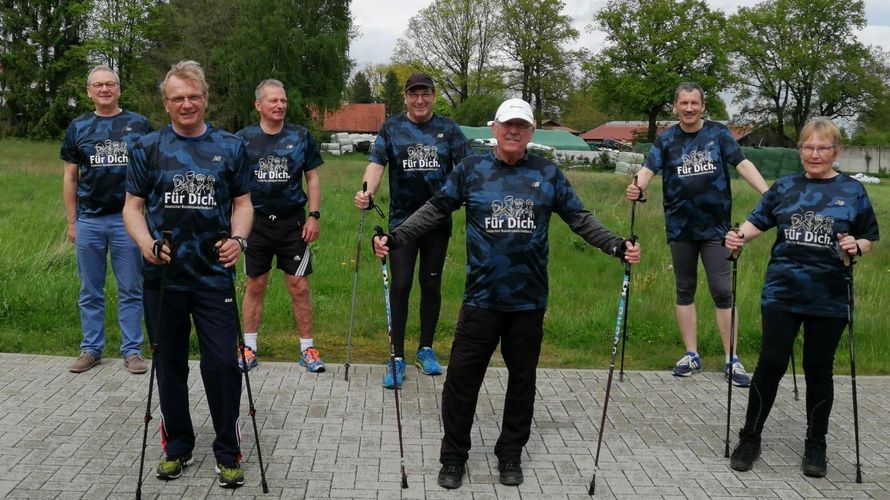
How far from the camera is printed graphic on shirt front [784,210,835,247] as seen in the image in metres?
4.85

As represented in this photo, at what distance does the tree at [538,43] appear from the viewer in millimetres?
66062

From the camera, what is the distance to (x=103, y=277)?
6.63m

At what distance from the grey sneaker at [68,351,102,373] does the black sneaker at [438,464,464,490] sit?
11.0 feet

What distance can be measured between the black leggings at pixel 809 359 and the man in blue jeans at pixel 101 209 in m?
4.47

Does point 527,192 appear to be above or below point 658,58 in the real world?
below

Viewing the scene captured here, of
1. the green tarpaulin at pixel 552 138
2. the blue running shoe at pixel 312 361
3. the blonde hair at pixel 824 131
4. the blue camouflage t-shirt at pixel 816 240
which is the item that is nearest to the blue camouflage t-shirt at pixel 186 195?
the blue running shoe at pixel 312 361

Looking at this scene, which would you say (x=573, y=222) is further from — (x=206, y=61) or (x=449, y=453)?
(x=206, y=61)

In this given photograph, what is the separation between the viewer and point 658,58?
63.3m

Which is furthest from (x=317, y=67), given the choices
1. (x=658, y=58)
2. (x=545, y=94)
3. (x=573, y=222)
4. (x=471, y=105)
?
(x=573, y=222)

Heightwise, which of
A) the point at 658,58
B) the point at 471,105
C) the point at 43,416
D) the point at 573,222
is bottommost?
the point at 43,416

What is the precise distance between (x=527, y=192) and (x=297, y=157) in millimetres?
2540

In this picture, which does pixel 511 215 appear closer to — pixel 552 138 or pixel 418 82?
pixel 418 82

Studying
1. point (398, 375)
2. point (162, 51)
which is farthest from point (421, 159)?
point (162, 51)

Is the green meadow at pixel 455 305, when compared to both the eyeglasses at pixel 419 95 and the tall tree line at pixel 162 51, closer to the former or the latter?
the eyeglasses at pixel 419 95
